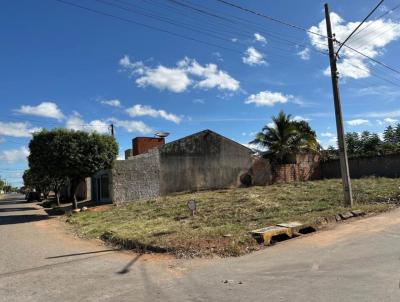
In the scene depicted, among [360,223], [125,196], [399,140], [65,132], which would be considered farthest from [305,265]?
[399,140]

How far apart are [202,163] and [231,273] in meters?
24.0

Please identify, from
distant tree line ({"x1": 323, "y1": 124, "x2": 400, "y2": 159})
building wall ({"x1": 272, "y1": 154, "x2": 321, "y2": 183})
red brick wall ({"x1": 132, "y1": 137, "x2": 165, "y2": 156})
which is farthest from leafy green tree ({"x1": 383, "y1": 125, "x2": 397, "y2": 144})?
red brick wall ({"x1": 132, "y1": 137, "x2": 165, "y2": 156})

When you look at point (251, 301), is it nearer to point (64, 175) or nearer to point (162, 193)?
point (64, 175)

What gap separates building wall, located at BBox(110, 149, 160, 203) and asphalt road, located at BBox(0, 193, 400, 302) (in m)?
16.1

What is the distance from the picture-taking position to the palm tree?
119ft

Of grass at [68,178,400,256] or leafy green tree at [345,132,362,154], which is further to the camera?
leafy green tree at [345,132,362,154]

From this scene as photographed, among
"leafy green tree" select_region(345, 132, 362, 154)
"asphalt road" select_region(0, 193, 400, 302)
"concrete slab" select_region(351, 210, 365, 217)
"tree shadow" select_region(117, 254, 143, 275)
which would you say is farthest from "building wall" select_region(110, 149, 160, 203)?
"leafy green tree" select_region(345, 132, 362, 154)

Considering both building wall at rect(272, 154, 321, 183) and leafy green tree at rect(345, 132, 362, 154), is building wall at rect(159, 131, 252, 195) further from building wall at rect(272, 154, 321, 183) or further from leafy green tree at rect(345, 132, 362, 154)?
leafy green tree at rect(345, 132, 362, 154)

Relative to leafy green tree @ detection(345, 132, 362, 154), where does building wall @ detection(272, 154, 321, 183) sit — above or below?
below

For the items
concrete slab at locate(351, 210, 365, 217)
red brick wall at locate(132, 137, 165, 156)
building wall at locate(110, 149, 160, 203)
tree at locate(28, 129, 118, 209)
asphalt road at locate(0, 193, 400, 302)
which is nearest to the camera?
asphalt road at locate(0, 193, 400, 302)

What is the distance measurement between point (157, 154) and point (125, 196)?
3798 millimetres

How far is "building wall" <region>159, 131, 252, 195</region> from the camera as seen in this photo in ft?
101

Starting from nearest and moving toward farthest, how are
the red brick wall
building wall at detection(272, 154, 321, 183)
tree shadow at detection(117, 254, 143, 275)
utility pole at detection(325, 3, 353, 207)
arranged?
tree shadow at detection(117, 254, 143, 275), utility pole at detection(325, 3, 353, 207), building wall at detection(272, 154, 321, 183), the red brick wall

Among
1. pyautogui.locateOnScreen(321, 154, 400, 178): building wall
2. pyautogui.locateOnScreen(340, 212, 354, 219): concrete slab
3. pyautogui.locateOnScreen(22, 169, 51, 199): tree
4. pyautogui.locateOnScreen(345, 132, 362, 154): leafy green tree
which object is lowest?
pyautogui.locateOnScreen(340, 212, 354, 219): concrete slab
